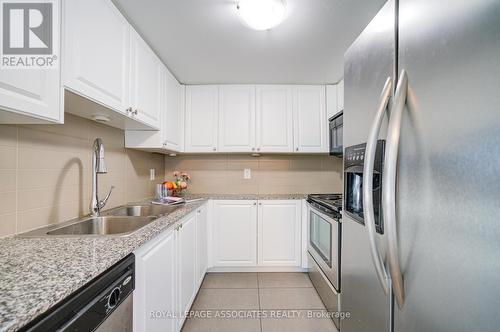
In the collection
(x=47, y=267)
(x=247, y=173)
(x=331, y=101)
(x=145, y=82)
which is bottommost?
(x=47, y=267)

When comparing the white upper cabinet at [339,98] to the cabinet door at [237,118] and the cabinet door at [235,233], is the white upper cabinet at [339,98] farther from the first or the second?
the cabinet door at [235,233]

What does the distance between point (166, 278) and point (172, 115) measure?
1.63 metres

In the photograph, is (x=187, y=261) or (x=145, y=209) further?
(x=145, y=209)

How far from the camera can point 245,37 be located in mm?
1682

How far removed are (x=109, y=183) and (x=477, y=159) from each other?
2066mm

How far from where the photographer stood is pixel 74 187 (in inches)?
54.4

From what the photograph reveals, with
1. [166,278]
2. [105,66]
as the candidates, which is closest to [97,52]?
[105,66]

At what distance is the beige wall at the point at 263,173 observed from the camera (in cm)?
290

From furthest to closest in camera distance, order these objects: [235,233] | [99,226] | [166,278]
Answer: [235,233] < [99,226] < [166,278]

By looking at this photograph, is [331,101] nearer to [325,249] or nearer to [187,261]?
[325,249]

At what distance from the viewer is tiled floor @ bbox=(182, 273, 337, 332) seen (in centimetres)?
165

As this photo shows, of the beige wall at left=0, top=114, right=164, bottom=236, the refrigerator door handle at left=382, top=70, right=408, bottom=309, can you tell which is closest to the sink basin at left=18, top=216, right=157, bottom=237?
the beige wall at left=0, top=114, right=164, bottom=236

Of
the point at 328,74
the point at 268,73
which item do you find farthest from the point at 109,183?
the point at 328,74

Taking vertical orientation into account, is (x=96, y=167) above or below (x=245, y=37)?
below
